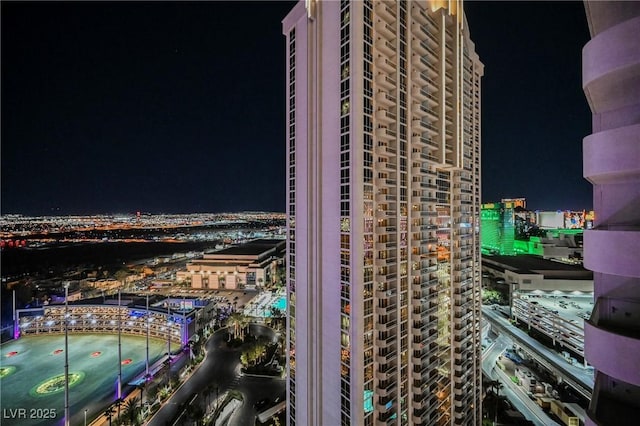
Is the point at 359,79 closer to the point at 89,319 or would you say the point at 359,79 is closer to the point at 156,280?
the point at 89,319

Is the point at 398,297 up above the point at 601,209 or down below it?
below

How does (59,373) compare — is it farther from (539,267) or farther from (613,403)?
(539,267)

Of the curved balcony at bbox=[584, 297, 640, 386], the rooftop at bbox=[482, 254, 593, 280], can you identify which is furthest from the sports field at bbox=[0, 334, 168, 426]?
the rooftop at bbox=[482, 254, 593, 280]

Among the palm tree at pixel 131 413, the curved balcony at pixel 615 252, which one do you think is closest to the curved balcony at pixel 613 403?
the curved balcony at pixel 615 252

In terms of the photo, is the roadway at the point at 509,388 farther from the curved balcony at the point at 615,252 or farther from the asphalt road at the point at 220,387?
the curved balcony at the point at 615,252

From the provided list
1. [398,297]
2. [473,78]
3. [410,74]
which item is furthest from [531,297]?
[410,74]
